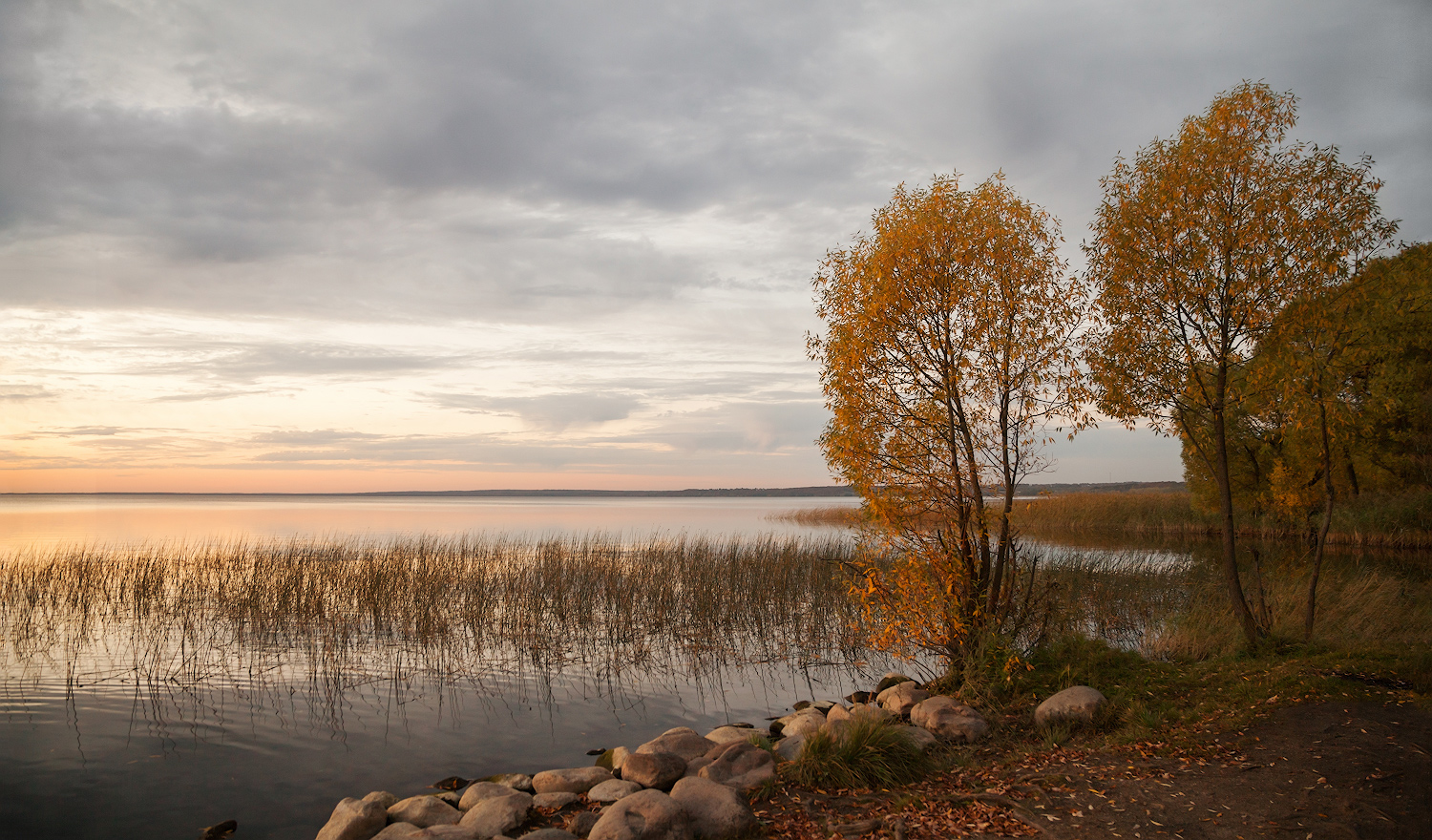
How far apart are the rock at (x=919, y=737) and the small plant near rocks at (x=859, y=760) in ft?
0.31

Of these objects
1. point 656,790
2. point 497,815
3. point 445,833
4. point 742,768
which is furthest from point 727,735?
point 445,833

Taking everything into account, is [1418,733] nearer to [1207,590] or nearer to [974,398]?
[974,398]

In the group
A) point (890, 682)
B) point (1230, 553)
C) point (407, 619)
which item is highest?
point (1230, 553)

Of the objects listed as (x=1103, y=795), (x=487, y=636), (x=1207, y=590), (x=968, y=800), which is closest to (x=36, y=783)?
(x=487, y=636)

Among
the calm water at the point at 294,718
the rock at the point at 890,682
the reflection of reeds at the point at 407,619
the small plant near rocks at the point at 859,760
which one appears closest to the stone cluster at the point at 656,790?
the small plant near rocks at the point at 859,760

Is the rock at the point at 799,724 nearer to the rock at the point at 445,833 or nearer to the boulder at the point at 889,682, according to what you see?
the boulder at the point at 889,682

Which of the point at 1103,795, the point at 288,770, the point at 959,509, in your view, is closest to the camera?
the point at 1103,795

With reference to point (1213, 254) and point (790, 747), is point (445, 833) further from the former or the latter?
point (1213, 254)

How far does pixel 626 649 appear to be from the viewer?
13.8 meters

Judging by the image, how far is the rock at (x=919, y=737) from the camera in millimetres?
7223

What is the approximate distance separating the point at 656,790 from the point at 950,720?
371 centimetres

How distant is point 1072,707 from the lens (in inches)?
312

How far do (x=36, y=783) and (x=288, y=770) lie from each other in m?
2.34

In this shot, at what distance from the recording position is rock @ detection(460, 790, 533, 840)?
622cm
